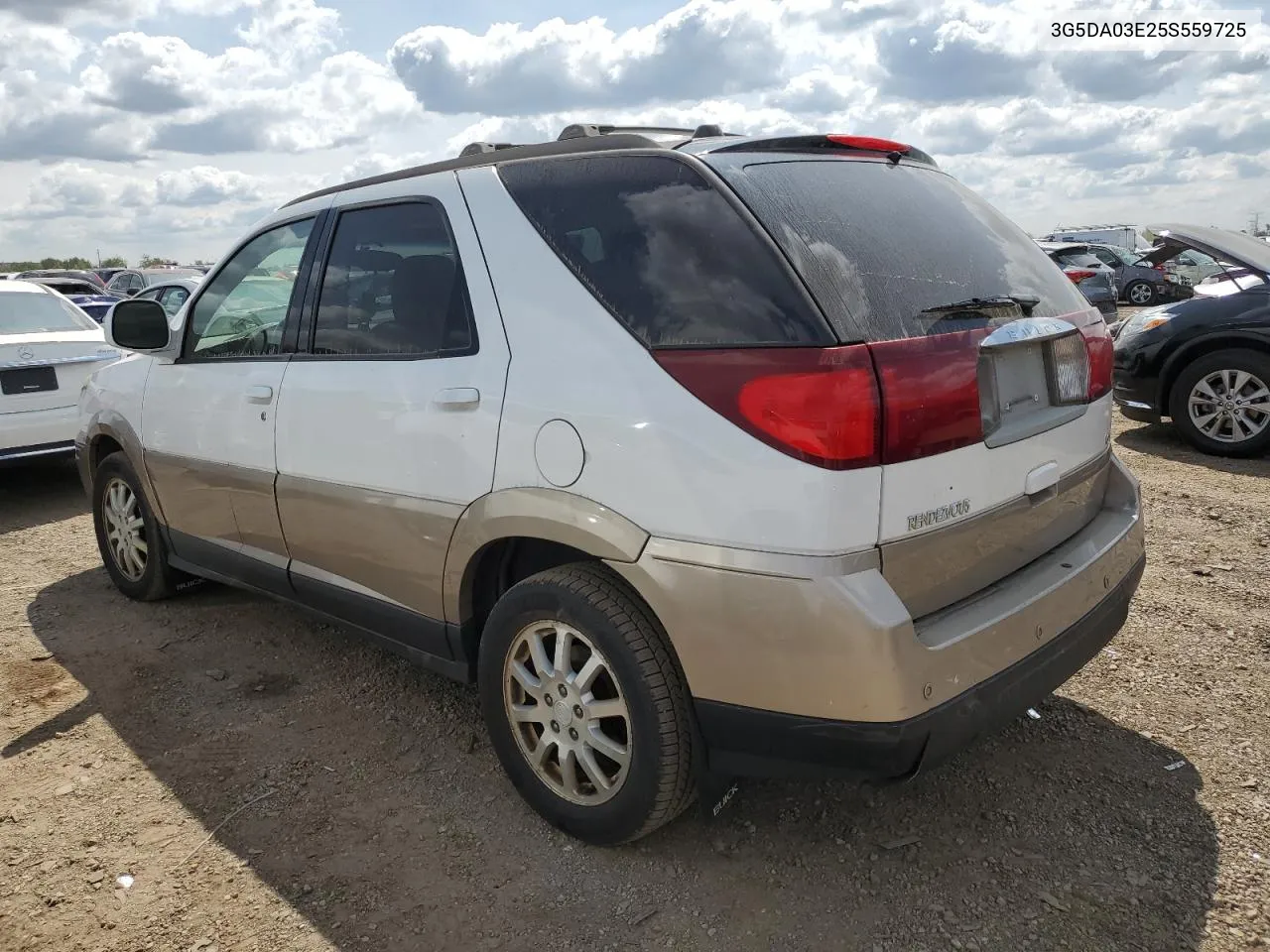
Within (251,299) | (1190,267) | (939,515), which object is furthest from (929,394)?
(1190,267)

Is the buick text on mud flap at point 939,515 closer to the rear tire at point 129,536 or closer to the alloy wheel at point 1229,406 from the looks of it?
the rear tire at point 129,536

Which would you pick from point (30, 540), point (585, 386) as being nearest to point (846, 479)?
point (585, 386)

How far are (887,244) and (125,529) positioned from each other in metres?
4.06

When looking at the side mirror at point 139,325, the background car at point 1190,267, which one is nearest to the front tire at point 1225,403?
the background car at point 1190,267

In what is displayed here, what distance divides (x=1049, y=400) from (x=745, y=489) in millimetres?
1019

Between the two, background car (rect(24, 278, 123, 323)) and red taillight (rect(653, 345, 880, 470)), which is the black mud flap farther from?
background car (rect(24, 278, 123, 323))

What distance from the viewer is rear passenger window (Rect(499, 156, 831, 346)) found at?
2.18 m

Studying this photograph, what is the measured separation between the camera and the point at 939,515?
222 centimetres

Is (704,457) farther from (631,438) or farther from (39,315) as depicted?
(39,315)

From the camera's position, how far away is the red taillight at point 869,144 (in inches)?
107

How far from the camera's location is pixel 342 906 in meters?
2.52

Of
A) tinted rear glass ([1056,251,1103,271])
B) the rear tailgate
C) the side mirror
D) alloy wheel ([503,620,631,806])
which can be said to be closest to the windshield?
the side mirror

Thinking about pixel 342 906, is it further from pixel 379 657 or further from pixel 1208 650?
pixel 1208 650

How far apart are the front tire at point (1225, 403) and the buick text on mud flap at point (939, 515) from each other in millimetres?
5695
